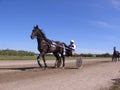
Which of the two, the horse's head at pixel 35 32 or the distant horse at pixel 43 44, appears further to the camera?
the distant horse at pixel 43 44

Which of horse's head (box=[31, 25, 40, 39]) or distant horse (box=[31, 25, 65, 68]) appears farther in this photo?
distant horse (box=[31, 25, 65, 68])

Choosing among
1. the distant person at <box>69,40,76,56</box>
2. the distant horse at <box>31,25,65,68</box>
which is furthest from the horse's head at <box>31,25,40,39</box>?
the distant person at <box>69,40,76,56</box>

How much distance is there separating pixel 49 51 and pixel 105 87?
35.7 ft

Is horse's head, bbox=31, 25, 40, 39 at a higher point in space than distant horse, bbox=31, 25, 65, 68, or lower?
higher

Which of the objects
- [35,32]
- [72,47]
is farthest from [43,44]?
[72,47]

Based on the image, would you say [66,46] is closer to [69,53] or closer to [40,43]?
[69,53]

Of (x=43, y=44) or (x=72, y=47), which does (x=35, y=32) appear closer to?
(x=43, y=44)

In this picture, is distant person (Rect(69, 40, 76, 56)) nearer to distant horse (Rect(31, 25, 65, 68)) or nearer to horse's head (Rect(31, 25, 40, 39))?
distant horse (Rect(31, 25, 65, 68))

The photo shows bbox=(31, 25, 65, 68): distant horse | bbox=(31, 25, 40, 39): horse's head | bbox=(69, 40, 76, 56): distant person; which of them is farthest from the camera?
bbox=(69, 40, 76, 56): distant person

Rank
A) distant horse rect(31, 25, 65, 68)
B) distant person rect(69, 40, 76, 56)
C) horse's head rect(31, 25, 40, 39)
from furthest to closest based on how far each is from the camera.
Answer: distant person rect(69, 40, 76, 56)
distant horse rect(31, 25, 65, 68)
horse's head rect(31, 25, 40, 39)

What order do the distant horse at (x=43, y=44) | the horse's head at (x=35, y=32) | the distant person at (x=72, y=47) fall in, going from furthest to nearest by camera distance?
the distant person at (x=72, y=47), the distant horse at (x=43, y=44), the horse's head at (x=35, y=32)

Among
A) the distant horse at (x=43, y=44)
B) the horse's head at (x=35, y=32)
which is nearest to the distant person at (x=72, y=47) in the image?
the distant horse at (x=43, y=44)

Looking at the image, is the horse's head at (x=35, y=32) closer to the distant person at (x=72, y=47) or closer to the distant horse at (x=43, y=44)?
the distant horse at (x=43, y=44)

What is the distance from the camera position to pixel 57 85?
1556cm
